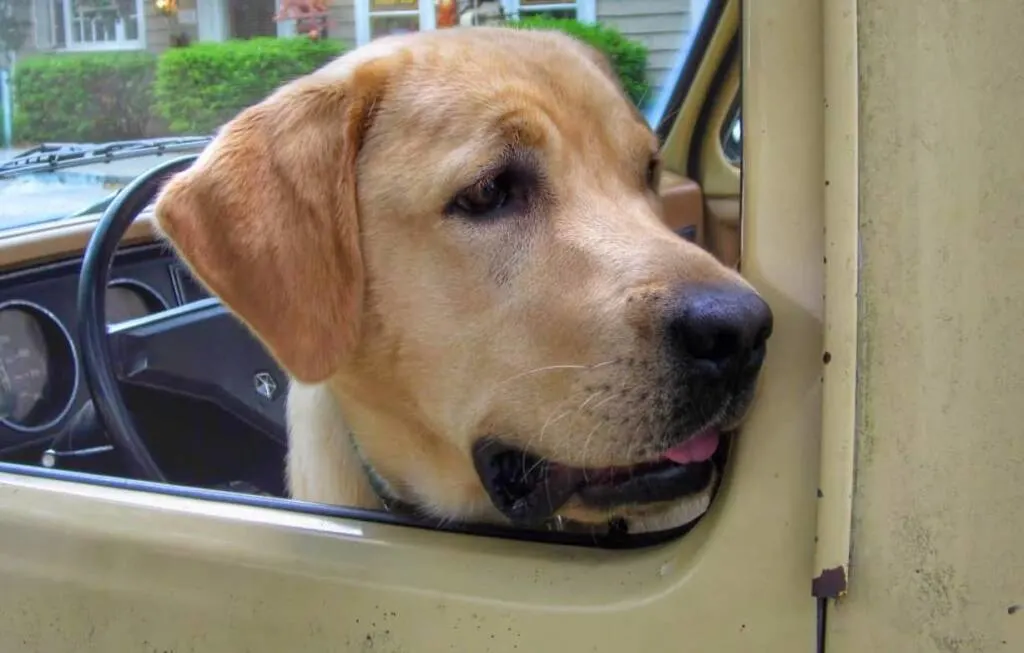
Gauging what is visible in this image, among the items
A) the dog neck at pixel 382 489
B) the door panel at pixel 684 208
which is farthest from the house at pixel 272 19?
the dog neck at pixel 382 489

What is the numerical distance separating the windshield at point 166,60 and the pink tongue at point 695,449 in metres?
0.96

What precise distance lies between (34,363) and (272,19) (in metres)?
1.06

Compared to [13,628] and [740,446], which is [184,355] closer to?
[13,628]

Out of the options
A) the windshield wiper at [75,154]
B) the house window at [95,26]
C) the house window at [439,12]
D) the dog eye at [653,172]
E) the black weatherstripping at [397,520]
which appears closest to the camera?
the black weatherstripping at [397,520]

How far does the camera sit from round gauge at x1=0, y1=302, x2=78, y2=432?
104 inches

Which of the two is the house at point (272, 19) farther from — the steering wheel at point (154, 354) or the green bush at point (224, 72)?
the steering wheel at point (154, 354)

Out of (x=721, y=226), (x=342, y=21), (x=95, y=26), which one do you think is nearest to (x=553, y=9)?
(x=342, y=21)

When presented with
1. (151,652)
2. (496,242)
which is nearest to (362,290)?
(496,242)

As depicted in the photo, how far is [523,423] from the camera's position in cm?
146

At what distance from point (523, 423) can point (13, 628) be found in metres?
0.80

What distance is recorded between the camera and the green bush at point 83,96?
8.87ft

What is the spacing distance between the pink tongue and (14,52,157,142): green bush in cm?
184

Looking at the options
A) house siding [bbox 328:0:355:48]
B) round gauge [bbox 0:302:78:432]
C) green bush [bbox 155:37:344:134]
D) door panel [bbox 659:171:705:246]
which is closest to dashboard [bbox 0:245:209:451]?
round gauge [bbox 0:302:78:432]

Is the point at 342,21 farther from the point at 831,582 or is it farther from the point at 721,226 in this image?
the point at 831,582
